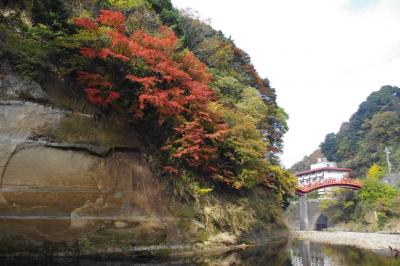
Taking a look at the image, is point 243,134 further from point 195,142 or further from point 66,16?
point 66,16

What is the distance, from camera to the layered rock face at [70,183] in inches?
472

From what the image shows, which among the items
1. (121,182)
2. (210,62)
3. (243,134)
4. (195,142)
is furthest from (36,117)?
(210,62)

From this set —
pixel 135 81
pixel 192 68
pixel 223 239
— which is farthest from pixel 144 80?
pixel 223 239

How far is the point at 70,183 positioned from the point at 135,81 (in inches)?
184

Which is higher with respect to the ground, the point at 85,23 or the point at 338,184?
the point at 85,23

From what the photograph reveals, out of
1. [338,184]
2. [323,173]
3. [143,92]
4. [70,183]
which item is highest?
[323,173]

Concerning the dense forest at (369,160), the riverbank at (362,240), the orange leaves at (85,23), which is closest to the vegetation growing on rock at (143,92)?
the orange leaves at (85,23)

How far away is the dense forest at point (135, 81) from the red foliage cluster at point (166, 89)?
0.13 feet

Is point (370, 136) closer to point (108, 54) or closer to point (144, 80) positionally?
point (144, 80)

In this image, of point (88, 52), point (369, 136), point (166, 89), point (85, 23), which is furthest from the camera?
point (369, 136)

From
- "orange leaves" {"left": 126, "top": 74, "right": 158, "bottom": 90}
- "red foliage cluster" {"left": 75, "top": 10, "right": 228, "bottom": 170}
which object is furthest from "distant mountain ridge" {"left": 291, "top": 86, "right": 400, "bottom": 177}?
"orange leaves" {"left": 126, "top": 74, "right": 158, "bottom": 90}

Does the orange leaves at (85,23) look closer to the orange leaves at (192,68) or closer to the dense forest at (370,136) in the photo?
the orange leaves at (192,68)

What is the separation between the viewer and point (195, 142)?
52.0ft

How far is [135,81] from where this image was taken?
15039 mm
